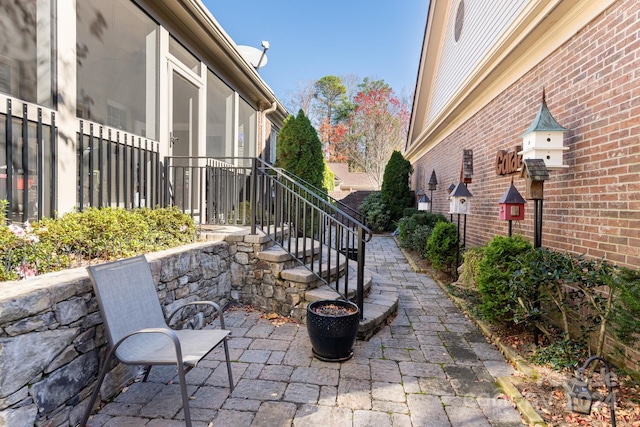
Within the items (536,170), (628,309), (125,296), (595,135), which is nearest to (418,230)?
(536,170)

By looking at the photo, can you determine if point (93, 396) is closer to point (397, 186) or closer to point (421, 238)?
point (421, 238)

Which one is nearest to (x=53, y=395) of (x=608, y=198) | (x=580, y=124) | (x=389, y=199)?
(x=608, y=198)

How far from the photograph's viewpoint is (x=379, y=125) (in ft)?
70.3

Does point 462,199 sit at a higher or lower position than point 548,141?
lower

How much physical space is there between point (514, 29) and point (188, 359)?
4633mm

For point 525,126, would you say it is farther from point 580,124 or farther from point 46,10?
point 46,10

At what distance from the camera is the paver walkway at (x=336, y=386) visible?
215cm

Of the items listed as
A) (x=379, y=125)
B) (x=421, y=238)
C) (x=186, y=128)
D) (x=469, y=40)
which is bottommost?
(x=421, y=238)

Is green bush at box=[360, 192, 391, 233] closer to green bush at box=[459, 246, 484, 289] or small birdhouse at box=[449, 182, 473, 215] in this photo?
small birdhouse at box=[449, 182, 473, 215]

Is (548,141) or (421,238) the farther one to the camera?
(421,238)

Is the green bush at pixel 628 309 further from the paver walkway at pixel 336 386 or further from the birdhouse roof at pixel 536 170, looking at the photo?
the birdhouse roof at pixel 536 170

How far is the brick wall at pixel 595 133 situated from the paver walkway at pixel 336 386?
4.21 feet

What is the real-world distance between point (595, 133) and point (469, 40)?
4.72 metres

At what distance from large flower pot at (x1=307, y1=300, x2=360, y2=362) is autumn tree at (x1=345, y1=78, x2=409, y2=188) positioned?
19.2 metres
